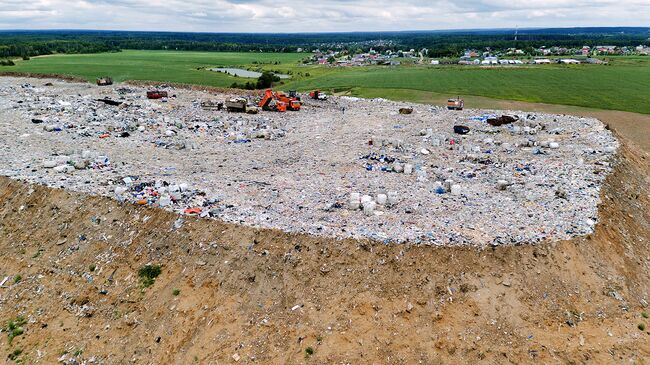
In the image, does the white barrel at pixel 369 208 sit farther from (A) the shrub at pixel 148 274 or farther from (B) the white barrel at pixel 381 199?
(A) the shrub at pixel 148 274

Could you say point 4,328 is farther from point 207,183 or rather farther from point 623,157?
point 623,157

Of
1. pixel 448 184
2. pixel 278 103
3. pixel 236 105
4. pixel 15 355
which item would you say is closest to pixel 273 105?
pixel 278 103

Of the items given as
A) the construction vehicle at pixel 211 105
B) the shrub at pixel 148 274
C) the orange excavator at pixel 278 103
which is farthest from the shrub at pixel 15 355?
the orange excavator at pixel 278 103

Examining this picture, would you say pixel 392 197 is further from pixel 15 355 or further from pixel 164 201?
pixel 15 355

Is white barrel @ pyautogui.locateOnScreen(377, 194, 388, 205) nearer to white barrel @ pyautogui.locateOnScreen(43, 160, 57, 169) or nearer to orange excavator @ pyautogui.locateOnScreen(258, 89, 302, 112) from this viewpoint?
white barrel @ pyautogui.locateOnScreen(43, 160, 57, 169)

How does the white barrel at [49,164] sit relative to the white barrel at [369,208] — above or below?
above

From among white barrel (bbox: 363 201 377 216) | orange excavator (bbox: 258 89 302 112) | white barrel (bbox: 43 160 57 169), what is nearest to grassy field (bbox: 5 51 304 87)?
orange excavator (bbox: 258 89 302 112)
